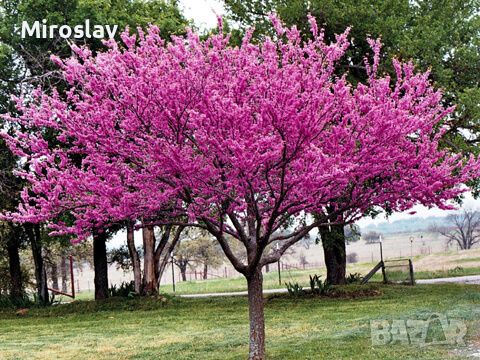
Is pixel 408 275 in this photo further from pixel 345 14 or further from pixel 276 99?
pixel 276 99

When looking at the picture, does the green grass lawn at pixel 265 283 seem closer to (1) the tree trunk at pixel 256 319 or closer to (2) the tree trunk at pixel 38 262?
(2) the tree trunk at pixel 38 262

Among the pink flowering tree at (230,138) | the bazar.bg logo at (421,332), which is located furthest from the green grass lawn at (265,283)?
the pink flowering tree at (230,138)

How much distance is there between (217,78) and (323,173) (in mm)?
1876

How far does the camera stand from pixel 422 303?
1630 cm

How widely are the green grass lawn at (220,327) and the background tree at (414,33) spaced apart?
369 cm

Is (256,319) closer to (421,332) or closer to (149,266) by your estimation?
(421,332)

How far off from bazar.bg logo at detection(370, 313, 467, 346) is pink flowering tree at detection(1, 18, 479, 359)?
2.73 meters

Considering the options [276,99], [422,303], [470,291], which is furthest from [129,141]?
[470,291]

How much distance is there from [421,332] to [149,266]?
511 inches

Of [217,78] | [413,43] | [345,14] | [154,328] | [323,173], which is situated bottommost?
[154,328]

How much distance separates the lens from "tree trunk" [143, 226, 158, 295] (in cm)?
2203

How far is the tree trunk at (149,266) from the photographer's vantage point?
22031 mm

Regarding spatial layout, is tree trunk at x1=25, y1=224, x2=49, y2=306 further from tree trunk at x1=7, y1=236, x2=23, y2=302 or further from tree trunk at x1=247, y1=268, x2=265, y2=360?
tree trunk at x1=247, y1=268, x2=265, y2=360

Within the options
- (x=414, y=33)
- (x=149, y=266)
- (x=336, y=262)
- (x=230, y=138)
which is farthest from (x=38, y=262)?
(x=230, y=138)
